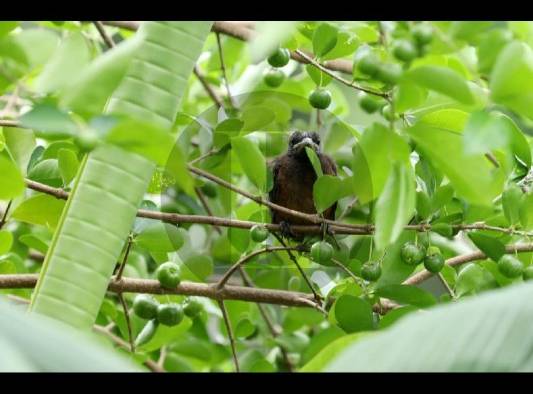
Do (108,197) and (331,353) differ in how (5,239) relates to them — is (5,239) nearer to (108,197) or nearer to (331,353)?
(108,197)

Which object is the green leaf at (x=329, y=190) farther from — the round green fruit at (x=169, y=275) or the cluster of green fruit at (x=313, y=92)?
the round green fruit at (x=169, y=275)

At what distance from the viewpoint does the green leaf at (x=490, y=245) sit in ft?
4.88

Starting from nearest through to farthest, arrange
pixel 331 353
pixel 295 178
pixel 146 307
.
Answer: pixel 331 353
pixel 146 307
pixel 295 178

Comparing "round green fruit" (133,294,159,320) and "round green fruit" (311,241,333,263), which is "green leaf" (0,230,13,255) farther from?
"round green fruit" (311,241,333,263)

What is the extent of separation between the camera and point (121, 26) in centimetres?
221

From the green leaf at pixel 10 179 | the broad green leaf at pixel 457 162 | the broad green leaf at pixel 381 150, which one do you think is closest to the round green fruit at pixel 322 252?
the broad green leaf at pixel 381 150

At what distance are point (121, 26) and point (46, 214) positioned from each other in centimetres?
74

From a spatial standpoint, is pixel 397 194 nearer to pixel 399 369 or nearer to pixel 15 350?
pixel 399 369

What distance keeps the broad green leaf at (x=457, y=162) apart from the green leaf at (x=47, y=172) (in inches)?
34.8

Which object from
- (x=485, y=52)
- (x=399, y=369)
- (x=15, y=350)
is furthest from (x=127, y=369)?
(x=485, y=52)

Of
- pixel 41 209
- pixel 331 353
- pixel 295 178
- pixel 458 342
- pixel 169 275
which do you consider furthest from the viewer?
pixel 295 178

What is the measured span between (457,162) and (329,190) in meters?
0.59

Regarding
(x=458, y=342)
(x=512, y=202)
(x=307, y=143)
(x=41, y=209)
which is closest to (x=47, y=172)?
(x=41, y=209)

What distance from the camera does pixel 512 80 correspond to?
2.88 feet
